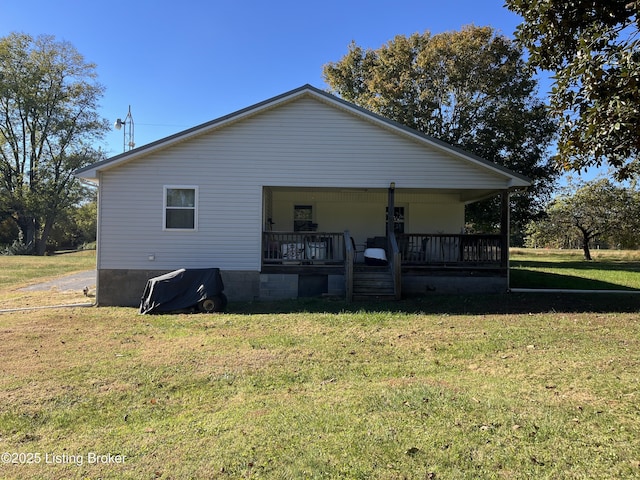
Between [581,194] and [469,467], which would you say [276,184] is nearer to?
[469,467]

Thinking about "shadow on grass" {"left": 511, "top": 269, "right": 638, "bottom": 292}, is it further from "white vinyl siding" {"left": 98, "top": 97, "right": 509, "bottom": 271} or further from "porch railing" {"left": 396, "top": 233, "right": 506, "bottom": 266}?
"white vinyl siding" {"left": 98, "top": 97, "right": 509, "bottom": 271}

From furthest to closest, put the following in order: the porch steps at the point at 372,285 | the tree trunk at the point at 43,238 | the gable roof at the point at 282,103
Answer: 1. the tree trunk at the point at 43,238
2. the gable roof at the point at 282,103
3. the porch steps at the point at 372,285

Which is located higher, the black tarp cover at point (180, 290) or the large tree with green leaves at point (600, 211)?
the large tree with green leaves at point (600, 211)

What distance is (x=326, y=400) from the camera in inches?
160

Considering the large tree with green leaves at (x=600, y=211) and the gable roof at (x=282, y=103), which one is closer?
the gable roof at (x=282, y=103)

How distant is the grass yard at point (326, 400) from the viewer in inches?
116

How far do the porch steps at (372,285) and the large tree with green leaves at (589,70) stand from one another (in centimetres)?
513

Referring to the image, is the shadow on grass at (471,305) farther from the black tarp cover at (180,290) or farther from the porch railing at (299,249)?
the porch railing at (299,249)

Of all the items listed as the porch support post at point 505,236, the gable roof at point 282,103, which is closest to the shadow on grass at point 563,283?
the porch support post at point 505,236

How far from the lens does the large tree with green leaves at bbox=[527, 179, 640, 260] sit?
86.5 feet

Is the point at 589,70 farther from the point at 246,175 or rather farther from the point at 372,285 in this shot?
the point at 246,175

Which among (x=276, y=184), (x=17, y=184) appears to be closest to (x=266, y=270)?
(x=276, y=184)

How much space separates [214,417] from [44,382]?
7.98 feet

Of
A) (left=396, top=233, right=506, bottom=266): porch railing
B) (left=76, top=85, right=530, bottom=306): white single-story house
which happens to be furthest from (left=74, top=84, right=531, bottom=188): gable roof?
(left=396, top=233, right=506, bottom=266): porch railing
